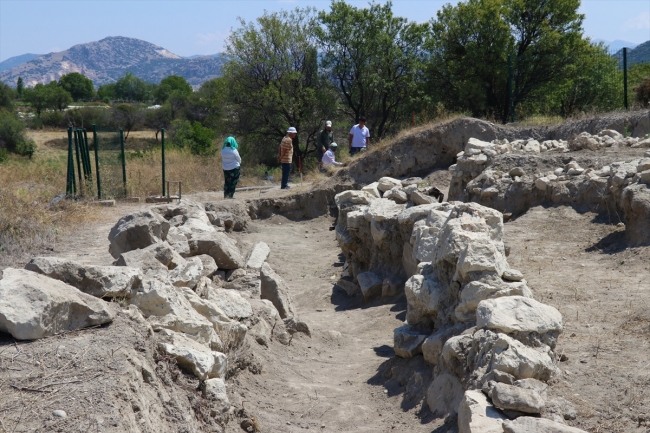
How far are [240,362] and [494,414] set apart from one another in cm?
267

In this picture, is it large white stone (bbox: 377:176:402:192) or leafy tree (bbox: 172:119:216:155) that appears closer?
large white stone (bbox: 377:176:402:192)

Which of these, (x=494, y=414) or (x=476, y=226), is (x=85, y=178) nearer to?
(x=476, y=226)

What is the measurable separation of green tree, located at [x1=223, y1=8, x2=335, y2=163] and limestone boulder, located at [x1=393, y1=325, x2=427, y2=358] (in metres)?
19.2

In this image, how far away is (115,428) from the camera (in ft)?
11.8

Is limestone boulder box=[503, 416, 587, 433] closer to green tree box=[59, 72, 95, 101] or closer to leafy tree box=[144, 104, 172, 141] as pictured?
leafy tree box=[144, 104, 172, 141]

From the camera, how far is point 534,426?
3814mm

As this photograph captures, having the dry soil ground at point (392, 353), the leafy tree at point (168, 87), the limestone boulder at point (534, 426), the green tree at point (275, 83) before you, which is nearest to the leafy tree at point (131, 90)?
the leafy tree at point (168, 87)

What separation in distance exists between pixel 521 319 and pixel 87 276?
130 inches

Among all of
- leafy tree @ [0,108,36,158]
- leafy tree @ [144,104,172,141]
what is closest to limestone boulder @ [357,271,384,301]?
leafy tree @ [0,108,36,158]

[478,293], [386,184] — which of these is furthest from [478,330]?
[386,184]

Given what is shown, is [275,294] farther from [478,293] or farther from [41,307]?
[41,307]

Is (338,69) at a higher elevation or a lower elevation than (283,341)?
higher

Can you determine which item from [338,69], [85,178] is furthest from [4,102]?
[85,178]

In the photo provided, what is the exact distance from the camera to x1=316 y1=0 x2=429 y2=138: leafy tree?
2558cm
